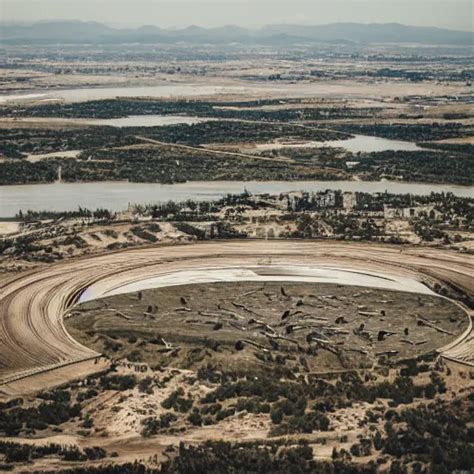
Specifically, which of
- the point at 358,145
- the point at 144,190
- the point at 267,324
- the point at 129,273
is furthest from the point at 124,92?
the point at 267,324

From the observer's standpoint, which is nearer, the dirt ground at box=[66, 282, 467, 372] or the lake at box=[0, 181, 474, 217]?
the dirt ground at box=[66, 282, 467, 372]

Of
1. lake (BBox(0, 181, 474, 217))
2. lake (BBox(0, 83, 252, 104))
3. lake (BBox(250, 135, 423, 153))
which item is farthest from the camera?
lake (BBox(0, 83, 252, 104))

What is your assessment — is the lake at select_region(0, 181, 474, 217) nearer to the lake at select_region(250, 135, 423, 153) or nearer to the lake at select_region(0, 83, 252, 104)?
the lake at select_region(250, 135, 423, 153)

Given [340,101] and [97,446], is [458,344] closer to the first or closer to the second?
[97,446]

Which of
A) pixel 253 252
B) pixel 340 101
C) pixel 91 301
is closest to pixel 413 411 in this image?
pixel 91 301

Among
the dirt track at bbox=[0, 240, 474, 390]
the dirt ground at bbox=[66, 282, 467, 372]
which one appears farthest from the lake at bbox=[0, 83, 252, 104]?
the dirt ground at bbox=[66, 282, 467, 372]

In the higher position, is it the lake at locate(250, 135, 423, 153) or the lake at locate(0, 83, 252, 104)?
the lake at locate(250, 135, 423, 153)

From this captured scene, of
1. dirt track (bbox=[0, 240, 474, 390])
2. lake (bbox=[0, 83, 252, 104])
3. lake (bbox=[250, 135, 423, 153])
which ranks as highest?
dirt track (bbox=[0, 240, 474, 390])
